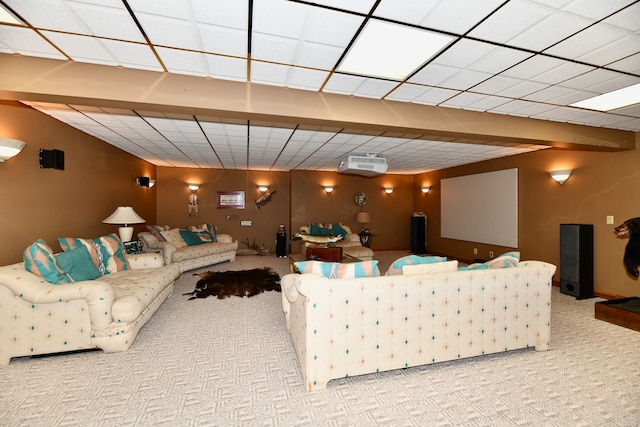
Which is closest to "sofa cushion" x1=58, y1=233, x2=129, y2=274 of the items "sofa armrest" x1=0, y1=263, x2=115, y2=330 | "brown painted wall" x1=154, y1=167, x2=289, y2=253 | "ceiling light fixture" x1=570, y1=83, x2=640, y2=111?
"sofa armrest" x1=0, y1=263, x2=115, y2=330

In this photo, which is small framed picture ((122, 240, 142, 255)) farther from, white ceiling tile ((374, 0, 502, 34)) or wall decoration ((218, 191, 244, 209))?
white ceiling tile ((374, 0, 502, 34))

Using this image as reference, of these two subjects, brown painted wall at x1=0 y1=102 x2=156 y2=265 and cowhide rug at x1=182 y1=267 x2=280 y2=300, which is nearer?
brown painted wall at x1=0 y1=102 x2=156 y2=265

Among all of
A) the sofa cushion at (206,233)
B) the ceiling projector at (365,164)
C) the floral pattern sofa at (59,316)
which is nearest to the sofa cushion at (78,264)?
the floral pattern sofa at (59,316)

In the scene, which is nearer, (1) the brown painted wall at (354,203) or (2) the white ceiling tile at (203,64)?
(2) the white ceiling tile at (203,64)

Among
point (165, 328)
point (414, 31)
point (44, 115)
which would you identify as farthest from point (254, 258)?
point (414, 31)

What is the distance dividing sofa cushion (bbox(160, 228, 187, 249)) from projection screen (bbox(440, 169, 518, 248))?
710 cm

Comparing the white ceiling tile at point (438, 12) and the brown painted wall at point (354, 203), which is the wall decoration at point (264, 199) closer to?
the brown painted wall at point (354, 203)

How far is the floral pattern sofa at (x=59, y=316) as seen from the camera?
100 inches

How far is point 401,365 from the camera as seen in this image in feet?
8.03

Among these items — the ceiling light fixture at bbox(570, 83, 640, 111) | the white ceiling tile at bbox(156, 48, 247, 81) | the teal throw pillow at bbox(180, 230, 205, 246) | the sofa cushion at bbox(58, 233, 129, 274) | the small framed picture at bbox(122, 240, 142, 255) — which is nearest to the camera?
the white ceiling tile at bbox(156, 48, 247, 81)

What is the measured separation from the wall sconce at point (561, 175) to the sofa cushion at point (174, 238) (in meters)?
7.73

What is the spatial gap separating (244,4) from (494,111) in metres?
3.33

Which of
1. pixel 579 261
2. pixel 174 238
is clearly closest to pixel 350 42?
pixel 579 261

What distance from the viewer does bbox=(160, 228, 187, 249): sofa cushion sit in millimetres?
6312
